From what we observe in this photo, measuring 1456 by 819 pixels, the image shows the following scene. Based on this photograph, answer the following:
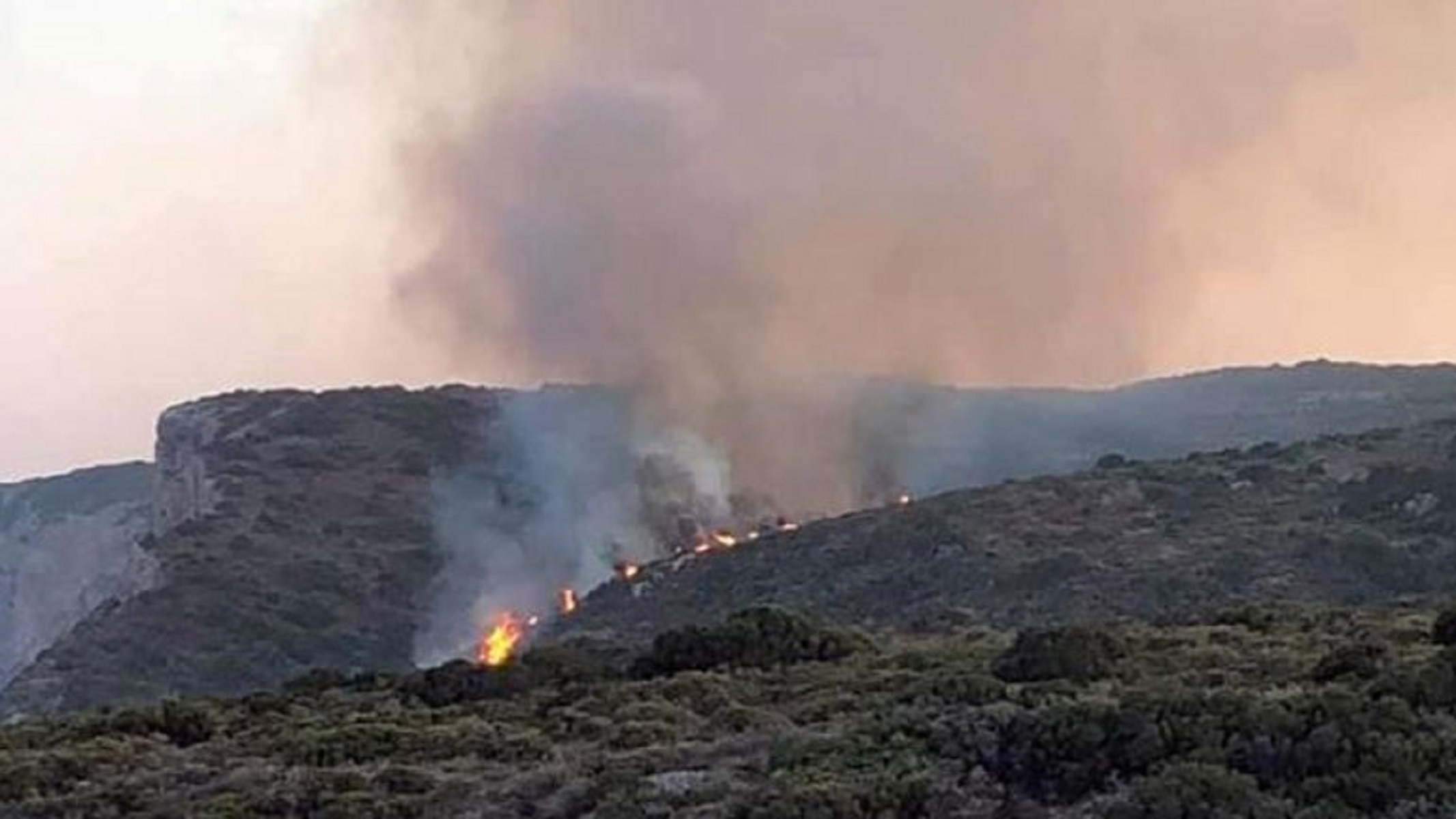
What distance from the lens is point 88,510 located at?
191 meters

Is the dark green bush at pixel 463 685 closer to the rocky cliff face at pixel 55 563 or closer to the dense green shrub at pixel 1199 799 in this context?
→ the dense green shrub at pixel 1199 799

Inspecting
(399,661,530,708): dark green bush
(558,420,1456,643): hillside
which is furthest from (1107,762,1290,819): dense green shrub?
(558,420,1456,643): hillside

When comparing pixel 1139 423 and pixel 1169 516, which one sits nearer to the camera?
pixel 1169 516

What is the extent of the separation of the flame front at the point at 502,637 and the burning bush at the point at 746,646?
51.2 m

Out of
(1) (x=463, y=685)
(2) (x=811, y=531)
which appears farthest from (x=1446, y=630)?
(2) (x=811, y=531)

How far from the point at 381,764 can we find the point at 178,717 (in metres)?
6.89

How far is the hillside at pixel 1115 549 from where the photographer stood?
216ft

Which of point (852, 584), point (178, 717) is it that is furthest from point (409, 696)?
point (852, 584)

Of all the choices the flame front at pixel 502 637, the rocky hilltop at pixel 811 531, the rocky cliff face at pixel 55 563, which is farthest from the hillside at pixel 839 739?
the rocky cliff face at pixel 55 563

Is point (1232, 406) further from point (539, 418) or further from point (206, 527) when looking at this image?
point (206, 527)

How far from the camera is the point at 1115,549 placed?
2970 inches

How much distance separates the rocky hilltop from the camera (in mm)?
71750

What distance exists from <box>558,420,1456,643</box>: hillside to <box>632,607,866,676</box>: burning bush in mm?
23012

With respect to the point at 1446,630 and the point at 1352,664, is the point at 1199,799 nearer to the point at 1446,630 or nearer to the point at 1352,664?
the point at 1352,664
